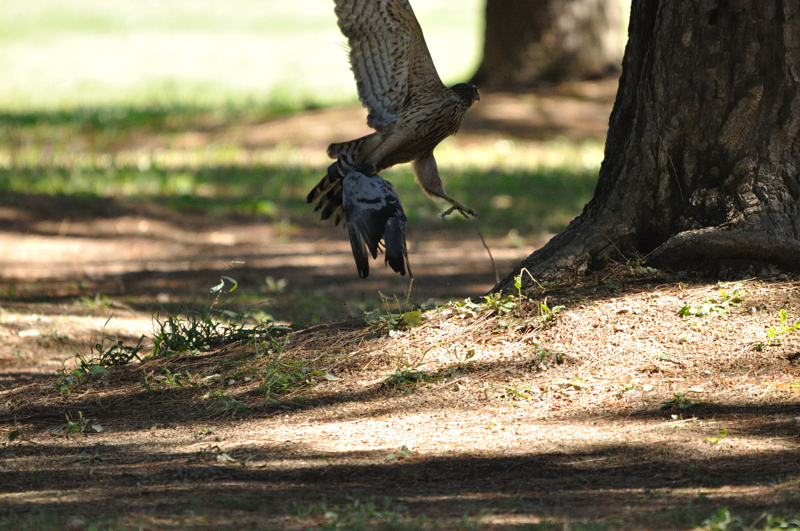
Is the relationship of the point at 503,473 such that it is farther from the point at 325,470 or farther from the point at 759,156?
the point at 759,156

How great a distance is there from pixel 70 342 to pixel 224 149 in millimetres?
8688

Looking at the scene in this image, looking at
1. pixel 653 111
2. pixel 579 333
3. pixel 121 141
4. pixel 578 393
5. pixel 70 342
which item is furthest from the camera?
pixel 121 141

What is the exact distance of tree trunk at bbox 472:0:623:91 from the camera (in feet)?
52.1

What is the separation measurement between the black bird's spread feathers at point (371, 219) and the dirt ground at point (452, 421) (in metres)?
0.37

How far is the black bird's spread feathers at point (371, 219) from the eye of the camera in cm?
491

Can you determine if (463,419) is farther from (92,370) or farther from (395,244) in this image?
(92,370)

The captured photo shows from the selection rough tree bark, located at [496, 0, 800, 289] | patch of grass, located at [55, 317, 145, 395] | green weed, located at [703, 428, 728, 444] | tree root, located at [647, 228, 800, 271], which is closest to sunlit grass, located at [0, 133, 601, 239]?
rough tree bark, located at [496, 0, 800, 289]

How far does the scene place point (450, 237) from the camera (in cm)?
1023

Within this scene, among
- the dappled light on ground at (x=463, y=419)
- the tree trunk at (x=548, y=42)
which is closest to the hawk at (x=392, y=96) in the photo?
the dappled light on ground at (x=463, y=419)

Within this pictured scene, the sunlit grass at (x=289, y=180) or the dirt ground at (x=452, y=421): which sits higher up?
the sunlit grass at (x=289, y=180)

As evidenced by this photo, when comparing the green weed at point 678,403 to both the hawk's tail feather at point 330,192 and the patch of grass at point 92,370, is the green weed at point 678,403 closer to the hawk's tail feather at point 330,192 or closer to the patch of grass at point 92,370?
the hawk's tail feather at point 330,192

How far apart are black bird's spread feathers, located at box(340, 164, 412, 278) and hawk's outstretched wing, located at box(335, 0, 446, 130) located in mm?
780

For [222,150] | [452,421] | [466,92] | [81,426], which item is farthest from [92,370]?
[222,150]

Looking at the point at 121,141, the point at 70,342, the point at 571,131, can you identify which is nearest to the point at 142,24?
the point at 121,141
